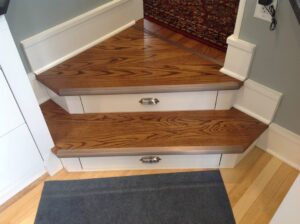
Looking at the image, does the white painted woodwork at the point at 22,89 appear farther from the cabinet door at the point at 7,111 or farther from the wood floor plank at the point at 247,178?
the wood floor plank at the point at 247,178

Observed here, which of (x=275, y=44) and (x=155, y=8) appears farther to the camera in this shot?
(x=155, y=8)

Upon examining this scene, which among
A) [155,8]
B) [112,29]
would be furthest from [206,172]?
[155,8]

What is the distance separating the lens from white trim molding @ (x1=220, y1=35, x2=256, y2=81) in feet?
4.71

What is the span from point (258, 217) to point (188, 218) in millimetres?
337

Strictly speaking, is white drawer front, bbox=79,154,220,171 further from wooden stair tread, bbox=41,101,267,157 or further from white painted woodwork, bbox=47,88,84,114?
white painted woodwork, bbox=47,88,84,114

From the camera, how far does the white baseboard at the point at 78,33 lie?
161 centimetres

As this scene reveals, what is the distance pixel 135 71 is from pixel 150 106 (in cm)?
23

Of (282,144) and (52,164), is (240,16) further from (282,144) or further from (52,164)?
(52,164)

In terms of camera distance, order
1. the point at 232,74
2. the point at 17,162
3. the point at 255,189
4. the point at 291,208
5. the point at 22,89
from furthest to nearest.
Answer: the point at 232,74
the point at 255,189
the point at 17,162
the point at 22,89
the point at 291,208

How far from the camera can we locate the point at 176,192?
4.77 ft

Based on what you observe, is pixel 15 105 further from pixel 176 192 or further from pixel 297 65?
pixel 297 65

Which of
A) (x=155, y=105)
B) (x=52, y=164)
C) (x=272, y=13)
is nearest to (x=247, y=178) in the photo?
(x=155, y=105)

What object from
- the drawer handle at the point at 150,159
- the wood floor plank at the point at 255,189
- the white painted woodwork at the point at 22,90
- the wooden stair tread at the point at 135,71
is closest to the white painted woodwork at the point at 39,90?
the wooden stair tread at the point at 135,71

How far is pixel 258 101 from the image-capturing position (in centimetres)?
154
